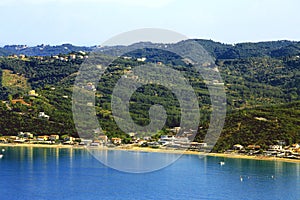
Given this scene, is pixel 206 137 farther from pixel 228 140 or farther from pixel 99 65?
pixel 99 65

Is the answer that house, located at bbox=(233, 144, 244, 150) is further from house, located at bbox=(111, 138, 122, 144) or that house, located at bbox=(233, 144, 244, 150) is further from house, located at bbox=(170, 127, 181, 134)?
house, located at bbox=(111, 138, 122, 144)

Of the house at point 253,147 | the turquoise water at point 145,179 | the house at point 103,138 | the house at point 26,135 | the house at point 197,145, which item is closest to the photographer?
the turquoise water at point 145,179

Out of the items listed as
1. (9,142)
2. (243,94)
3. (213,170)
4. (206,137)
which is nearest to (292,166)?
(213,170)

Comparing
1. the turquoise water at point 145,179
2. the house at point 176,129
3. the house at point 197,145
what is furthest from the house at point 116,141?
the house at point 197,145

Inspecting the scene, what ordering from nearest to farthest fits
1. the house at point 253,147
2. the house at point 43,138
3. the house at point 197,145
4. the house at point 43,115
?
the house at point 253,147 < the house at point 197,145 < the house at point 43,138 < the house at point 43,115

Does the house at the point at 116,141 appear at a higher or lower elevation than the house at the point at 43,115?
lower

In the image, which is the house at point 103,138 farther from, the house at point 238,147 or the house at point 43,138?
the house at point 238,147

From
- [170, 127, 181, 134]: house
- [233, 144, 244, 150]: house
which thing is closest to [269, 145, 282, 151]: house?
[233, 144, 244, 150]: house

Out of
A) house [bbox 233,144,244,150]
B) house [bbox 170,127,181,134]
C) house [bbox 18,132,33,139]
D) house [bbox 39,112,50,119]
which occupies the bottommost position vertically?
house [bbox 233,144,244,150]
